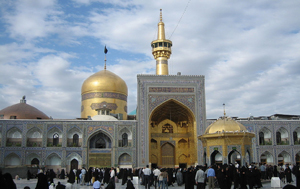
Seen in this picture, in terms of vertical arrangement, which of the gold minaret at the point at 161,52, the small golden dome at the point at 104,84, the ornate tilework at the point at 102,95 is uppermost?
the gold minaret at the point at 161,52

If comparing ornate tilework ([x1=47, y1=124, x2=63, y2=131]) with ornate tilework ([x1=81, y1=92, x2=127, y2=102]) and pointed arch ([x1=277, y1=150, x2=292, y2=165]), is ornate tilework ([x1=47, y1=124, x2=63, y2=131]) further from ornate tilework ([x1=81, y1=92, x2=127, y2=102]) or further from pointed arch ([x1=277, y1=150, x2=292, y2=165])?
pointed arch ([x1=277, y1=150, x2=292, y2=165])

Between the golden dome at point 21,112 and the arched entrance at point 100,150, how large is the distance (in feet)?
22.1

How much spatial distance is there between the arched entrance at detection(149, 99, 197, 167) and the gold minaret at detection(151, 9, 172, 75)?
11.4ft

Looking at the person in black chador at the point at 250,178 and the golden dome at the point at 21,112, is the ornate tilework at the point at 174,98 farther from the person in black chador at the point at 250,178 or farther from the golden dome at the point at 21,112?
the person in black chador at the point at 250,178

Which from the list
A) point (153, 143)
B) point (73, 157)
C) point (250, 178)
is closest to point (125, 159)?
point (153, 143)

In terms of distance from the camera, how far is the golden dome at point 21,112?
26969mm

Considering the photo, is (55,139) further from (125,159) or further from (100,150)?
(125,159)

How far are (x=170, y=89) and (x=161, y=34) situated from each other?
6296 millimetres

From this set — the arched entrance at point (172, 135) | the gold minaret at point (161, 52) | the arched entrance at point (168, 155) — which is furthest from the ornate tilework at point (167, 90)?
the arched entrance at point (168, 155)

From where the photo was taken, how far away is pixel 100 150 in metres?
23.5

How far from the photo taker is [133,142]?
76.3 ft

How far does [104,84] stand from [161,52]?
19.9 feet

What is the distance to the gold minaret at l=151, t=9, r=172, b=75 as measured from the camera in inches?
1049

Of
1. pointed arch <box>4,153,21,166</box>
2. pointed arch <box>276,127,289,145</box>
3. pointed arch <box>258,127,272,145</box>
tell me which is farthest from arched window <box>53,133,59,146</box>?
pointed arch <box>276,127,289,145</box>
